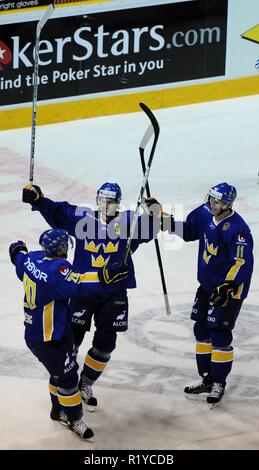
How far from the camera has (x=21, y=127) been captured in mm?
12469

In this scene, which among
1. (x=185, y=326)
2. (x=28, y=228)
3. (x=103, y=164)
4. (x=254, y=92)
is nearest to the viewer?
(x=185, y=326)

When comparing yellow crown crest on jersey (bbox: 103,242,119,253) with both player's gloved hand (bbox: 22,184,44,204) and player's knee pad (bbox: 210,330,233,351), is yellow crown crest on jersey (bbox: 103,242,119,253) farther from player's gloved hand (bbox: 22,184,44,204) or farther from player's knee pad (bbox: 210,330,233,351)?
player's knee pad (bbox: 210,330,233,351)

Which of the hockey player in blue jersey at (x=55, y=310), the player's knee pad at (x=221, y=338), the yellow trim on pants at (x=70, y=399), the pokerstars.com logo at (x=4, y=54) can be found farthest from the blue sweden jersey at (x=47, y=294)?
the pokerstars.com logo at (x=4, y=54)

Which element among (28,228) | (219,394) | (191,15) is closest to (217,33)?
(191,15)

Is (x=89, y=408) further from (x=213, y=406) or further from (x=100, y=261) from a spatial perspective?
(x=100, y=261)

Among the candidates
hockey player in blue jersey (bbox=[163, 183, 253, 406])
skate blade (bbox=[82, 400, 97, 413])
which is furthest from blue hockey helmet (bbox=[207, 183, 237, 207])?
skate blade (bbox=[82, 400, 97, 413])

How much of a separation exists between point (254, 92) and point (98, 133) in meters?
2.47

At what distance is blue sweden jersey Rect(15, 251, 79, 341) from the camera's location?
581 centimetres

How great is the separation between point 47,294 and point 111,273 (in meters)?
0.38

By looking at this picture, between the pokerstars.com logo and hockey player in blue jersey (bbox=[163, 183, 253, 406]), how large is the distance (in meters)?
5.86

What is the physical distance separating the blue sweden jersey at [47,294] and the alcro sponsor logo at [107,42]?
6.48 m

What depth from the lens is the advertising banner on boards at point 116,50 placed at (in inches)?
479

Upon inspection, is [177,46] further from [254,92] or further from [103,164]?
[103,164]

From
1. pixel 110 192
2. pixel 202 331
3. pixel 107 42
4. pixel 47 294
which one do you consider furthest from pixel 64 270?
pixel 107 42
